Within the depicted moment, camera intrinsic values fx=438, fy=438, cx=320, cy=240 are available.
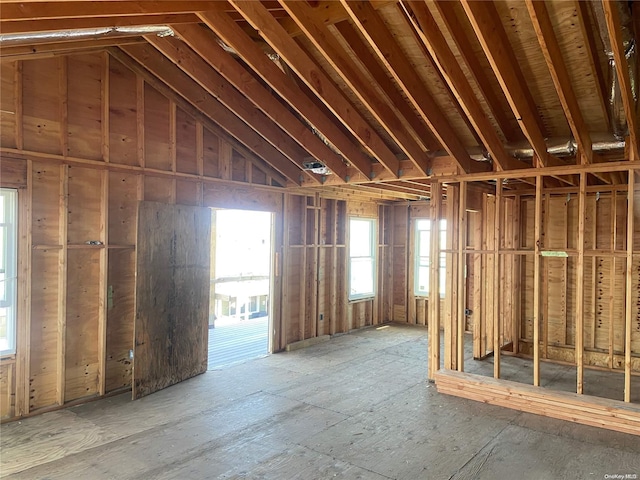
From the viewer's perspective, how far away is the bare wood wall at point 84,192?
446 cm

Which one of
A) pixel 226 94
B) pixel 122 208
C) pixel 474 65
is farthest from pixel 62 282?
pixel 474 65

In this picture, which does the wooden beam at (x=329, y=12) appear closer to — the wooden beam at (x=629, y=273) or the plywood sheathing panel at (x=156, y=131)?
the plywood sheathing panel at (x=156, y=131)

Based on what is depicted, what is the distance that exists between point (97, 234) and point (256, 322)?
5.14m

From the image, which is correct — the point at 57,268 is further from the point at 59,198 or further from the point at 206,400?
the point at 206,400

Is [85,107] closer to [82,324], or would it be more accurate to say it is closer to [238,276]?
[82,324]

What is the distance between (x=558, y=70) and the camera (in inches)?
142

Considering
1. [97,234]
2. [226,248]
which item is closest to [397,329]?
[226,248]

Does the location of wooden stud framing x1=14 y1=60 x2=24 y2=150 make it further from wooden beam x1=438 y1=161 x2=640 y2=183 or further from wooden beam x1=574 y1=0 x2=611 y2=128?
wooden beam x1=574 y1=0 x2=611 y2=128

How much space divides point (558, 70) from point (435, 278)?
Answer: 9.36ft

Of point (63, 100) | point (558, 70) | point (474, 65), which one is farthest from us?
point (63, 100)

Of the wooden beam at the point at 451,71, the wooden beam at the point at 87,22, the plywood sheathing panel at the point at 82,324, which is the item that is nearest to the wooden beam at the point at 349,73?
the wooden beam at the point at 451,71

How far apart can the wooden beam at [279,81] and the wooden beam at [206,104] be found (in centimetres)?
134

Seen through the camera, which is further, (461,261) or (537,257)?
(461,261)

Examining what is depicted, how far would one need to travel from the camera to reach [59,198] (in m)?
4.71
